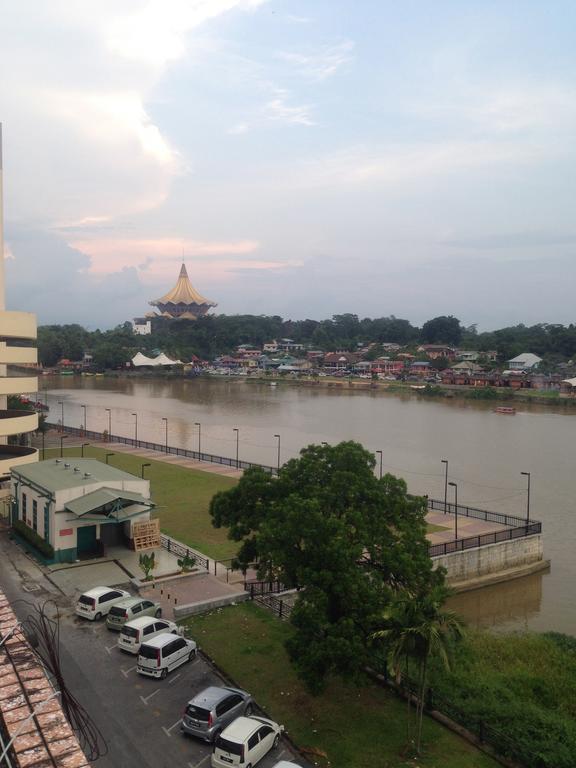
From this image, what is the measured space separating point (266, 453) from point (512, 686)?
27.9 metres

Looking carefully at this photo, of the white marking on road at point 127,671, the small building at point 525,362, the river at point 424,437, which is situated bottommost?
the river at point 424,437

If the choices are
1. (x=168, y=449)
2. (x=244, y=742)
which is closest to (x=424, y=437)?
(x=168, y=449)

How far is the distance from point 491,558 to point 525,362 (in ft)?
260

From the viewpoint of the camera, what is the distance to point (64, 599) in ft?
48.8

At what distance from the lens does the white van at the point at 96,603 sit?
13617mm

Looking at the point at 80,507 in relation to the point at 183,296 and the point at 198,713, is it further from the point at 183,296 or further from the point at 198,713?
the point at 183,296

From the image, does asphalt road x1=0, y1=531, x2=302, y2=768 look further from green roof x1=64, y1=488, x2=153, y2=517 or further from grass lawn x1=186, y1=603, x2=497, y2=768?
green roof x1=64, y1=488, x2=153, y2=517

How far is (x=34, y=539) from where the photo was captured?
18328mm

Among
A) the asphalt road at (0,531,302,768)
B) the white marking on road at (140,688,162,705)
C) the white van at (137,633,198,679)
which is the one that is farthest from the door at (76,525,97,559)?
the white marking on road at (140,688,162,705)

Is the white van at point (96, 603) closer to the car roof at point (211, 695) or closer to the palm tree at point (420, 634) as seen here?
the car roof at point (211, 695)

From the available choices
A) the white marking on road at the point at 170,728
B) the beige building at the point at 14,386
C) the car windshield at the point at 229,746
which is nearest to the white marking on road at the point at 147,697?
the white marking on road at the point at 170,728

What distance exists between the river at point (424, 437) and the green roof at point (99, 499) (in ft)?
30.1

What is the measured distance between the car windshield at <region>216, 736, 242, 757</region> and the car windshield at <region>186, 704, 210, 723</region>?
64 centimetres

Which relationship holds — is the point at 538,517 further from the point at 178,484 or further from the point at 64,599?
the point at 64,599
